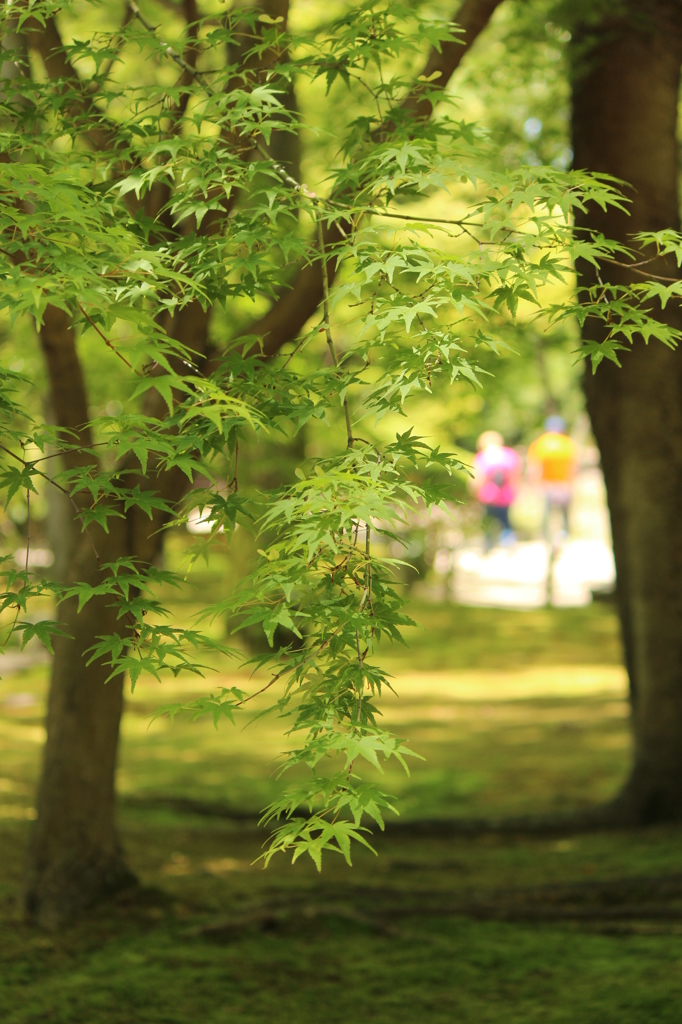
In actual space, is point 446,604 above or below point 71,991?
above

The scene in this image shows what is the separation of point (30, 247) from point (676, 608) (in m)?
5.87

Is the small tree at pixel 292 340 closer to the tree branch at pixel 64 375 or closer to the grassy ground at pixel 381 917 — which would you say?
the tree branch at pixel 64 375

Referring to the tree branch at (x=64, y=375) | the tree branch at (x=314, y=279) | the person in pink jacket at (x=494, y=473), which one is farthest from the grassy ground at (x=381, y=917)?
the person in pink jacket at (x=494, y=473)

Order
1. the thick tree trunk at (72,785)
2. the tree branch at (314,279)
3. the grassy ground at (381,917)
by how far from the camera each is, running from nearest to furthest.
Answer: the grassy ground at (381,917), the tree branch at (314,279), the thick tree trunk at (72,785)

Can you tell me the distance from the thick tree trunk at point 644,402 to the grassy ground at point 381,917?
3.09ft

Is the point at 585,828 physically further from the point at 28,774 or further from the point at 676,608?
the point at 28,774

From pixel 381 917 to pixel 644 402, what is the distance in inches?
149

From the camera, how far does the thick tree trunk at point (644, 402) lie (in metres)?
7.25

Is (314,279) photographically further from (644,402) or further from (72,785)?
(72,785)

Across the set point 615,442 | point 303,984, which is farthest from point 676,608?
point 303,984

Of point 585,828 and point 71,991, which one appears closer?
point 71,991

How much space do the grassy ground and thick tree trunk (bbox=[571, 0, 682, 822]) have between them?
943 mm

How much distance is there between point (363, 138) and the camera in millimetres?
4027

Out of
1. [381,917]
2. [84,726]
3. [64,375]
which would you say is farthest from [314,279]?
[381,917]
